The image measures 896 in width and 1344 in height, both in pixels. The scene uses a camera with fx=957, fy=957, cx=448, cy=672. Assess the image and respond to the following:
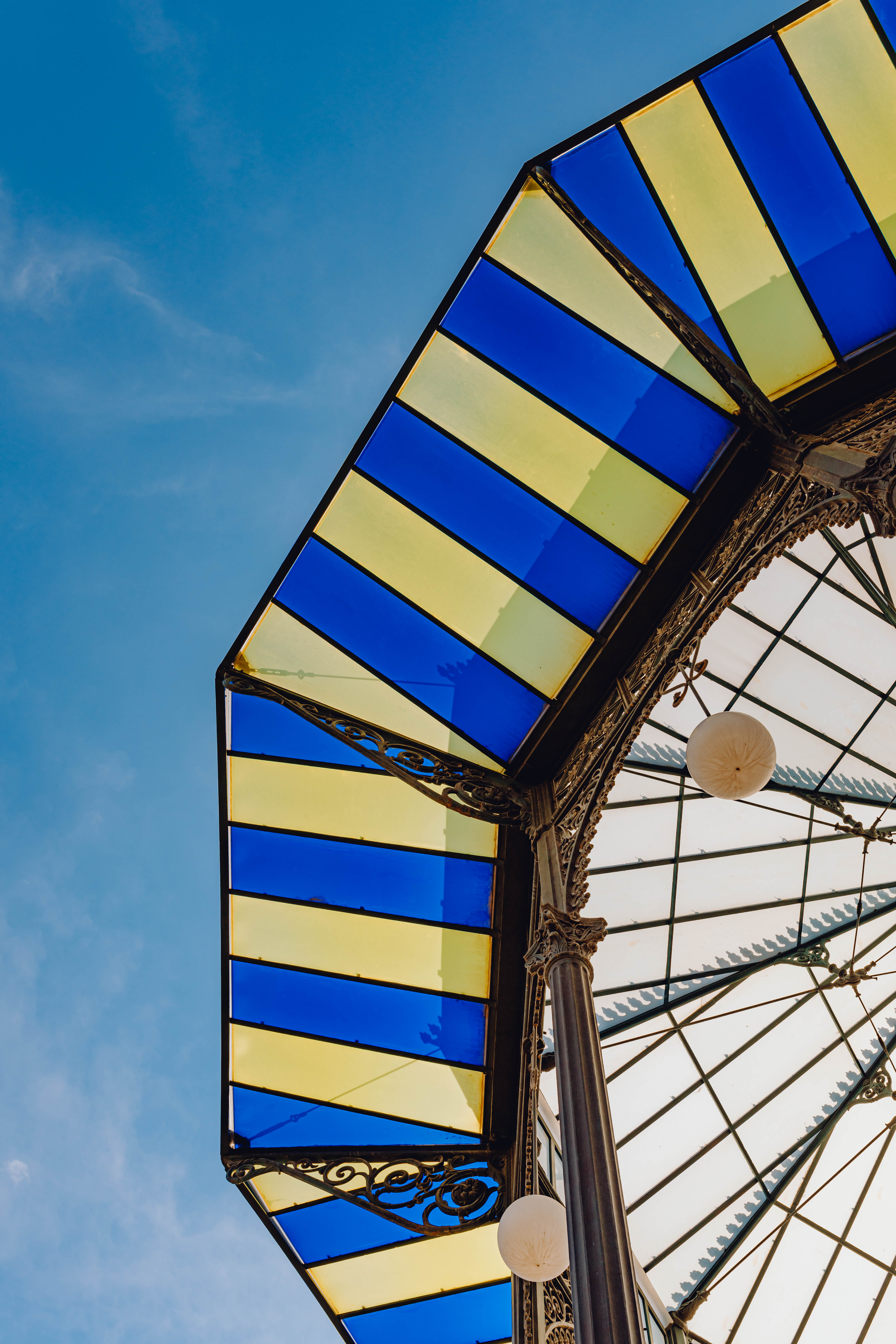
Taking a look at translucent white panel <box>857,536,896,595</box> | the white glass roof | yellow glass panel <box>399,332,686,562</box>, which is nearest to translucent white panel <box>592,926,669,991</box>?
the white glass roof

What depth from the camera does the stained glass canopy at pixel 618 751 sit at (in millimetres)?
7941

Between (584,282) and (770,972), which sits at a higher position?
(584,282)

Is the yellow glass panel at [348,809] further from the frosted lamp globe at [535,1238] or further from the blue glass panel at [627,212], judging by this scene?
the blue glass panel at [627,212]

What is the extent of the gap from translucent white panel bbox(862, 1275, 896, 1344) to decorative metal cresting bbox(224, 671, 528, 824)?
10539mm

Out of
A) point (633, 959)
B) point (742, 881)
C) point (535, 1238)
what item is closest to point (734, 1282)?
point (633, 959)

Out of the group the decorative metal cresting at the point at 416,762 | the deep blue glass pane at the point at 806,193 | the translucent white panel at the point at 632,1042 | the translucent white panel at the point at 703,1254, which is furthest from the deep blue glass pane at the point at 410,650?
the translucent white panel at the point at 703,1254

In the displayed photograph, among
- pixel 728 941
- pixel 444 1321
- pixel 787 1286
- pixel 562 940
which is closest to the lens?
pixel 562 940

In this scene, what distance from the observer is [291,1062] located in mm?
10750

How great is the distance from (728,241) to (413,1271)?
11446 millimetres

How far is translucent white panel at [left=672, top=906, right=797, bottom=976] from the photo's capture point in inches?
486

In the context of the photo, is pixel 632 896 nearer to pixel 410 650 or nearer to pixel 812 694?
pixel 812 694

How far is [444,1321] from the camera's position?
11.5 m

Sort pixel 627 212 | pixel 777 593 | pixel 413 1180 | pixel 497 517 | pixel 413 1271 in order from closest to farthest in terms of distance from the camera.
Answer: pixel 627 212, pixel 497 517, pixel 413 1180, pixel 777 593, pixel 413 1271

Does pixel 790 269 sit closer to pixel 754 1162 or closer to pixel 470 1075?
pixel 470 1075
